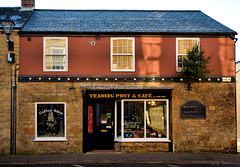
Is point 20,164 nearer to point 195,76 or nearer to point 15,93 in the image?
point 15,93

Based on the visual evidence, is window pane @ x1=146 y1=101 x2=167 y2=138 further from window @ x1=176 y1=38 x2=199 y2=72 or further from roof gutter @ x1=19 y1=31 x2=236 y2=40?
roof gutter @ x1=19 y1=31 x2=236 y2=40

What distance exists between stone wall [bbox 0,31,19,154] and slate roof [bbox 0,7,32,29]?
111 cm

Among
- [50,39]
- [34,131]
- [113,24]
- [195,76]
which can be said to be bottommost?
[34,131]

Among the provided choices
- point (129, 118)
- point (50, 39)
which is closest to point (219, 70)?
point (129, 118)

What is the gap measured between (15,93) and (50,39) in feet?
10.2

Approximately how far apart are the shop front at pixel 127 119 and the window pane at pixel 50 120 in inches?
46.4

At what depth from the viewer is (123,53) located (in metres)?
13.4

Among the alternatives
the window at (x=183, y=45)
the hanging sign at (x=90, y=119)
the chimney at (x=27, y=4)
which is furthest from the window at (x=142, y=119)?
the chimney at (x=27, y=4)

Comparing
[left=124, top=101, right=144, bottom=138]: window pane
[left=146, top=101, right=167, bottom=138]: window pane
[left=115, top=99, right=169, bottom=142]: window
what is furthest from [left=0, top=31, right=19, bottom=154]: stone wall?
[left=146, top=101, right=167, bottom=138]: window pane

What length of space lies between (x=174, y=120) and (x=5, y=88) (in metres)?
8.27

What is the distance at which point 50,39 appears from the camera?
13266 mm

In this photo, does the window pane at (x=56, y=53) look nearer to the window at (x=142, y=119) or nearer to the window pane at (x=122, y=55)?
the window pane at (x=122, y=55)

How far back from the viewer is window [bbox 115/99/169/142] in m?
13.4

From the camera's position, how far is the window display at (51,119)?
13039mm
